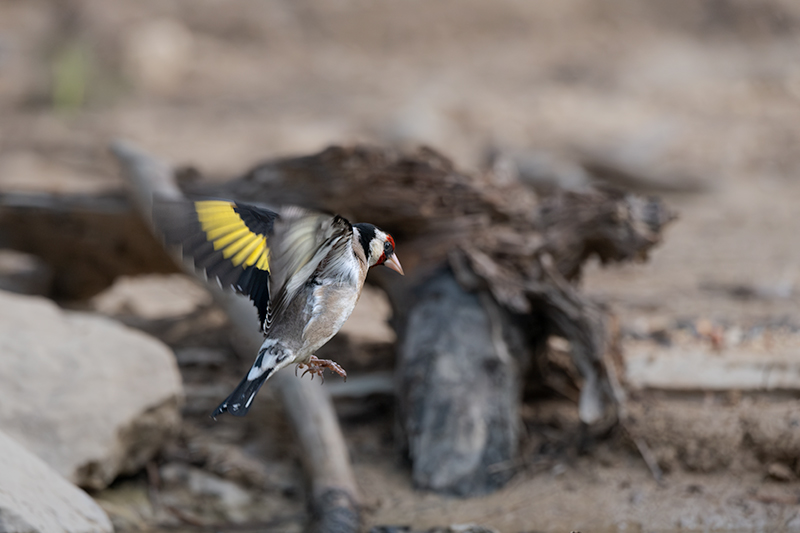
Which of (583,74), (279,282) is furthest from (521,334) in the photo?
(583,74)

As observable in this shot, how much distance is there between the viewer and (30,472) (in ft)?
9.21

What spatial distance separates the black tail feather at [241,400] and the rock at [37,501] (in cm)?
75

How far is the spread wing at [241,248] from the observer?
238 centimetres

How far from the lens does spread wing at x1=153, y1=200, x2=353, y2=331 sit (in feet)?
7.80

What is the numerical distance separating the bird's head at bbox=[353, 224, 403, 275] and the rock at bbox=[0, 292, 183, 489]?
6.00 ft

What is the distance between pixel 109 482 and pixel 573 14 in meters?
14.0

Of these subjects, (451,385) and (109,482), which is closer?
(109,482)

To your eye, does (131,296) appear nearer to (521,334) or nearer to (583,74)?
(521,334)

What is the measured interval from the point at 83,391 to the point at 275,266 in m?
1.86

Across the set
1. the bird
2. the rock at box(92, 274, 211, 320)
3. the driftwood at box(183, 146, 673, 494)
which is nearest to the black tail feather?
the bird

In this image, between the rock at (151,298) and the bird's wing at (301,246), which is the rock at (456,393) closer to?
the bird's wing at (301,246)

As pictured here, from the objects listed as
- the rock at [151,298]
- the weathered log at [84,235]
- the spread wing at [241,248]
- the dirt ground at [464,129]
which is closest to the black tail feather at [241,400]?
the spread wing at [241,248]

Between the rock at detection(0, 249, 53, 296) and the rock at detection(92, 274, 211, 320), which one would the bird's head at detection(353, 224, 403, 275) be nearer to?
the rock at detection(92, 274, 211, 320)

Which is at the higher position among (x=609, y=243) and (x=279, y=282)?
(x=279, y=282)
